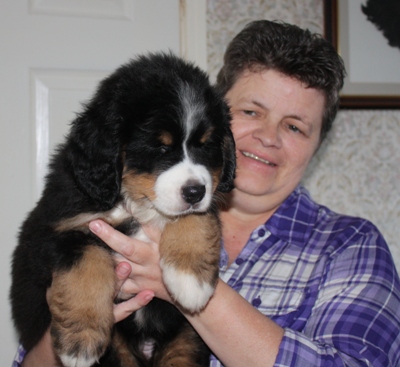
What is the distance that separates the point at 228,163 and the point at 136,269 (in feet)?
1.67

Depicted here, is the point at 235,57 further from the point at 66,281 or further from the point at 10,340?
the point at 10,340

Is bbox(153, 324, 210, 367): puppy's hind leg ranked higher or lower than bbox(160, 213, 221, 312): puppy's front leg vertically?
lower

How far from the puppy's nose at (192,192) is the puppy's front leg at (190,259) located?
167 mm

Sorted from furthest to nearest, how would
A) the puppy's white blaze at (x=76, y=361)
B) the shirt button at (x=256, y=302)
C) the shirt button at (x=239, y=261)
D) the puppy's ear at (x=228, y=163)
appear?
1. the shirt button at (x=239, y=261)
2. the shirt button at (x=256, y=302)
3. the puppy's ear at (x=228, y=163)
4. the puppy's white blaze at (x=76, y=361)

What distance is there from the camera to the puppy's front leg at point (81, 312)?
149 centimetres

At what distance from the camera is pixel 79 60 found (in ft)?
9.36

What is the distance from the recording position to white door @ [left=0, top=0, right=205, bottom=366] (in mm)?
2754

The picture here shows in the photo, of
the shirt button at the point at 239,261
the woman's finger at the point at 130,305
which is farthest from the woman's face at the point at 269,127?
the woman's finger at the point at 130,305

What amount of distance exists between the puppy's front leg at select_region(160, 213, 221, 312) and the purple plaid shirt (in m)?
0.34

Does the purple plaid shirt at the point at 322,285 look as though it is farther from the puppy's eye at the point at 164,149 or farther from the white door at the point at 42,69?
the white door at the point at 42,69

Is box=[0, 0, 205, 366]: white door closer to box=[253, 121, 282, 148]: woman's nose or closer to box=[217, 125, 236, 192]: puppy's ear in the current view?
box=[253, 121, 282, 148]: woman's nose

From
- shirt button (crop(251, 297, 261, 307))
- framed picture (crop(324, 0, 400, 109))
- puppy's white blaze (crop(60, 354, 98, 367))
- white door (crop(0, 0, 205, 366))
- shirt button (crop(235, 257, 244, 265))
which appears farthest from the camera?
framed picture (crop(324, 0, 400, 109))

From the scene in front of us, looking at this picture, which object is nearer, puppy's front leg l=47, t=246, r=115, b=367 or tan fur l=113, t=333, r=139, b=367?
puppy's front leg l=47, t=246, r=115, b=367

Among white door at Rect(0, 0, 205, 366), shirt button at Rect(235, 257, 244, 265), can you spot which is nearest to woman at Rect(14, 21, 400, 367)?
shirt button at Rect(235, 257, 244, 265)
